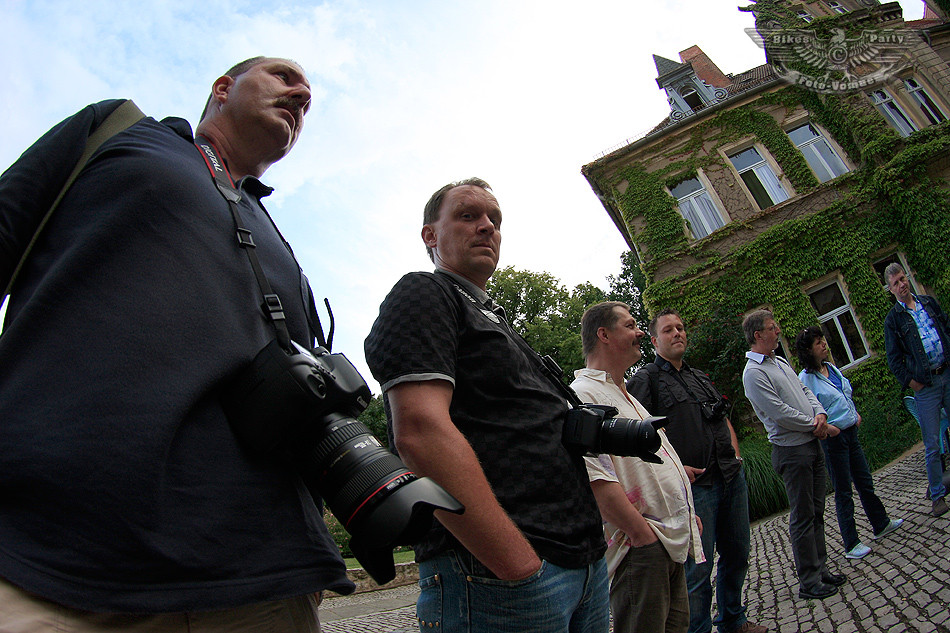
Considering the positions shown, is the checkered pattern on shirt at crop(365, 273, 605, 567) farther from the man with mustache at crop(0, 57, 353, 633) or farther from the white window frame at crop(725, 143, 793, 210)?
the white window frame at crop(725, 143, 793, 210)

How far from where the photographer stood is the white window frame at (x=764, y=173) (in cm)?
1509

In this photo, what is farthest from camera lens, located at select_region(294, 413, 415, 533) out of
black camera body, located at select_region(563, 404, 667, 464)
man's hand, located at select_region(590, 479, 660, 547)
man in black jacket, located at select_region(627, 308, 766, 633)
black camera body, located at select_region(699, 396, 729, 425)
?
black camera body, located at select_region(699, 396, 729, 425)

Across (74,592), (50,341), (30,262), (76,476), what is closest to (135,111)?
(30,262)

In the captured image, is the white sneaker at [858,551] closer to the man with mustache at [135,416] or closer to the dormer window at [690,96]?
the man with mustache at [135,416]

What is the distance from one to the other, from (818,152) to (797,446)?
46.3ft

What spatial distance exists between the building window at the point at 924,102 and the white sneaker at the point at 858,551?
1645 centimetres

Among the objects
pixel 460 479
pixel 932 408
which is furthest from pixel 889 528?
pixel 460 479

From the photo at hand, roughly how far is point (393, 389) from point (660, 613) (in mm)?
1905

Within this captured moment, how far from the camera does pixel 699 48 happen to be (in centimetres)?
2303

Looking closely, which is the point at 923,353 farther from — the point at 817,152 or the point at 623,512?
the point at 817,152

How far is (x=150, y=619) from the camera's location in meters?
0.86

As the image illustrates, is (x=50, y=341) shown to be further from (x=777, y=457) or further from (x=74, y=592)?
(x=777, y=457)

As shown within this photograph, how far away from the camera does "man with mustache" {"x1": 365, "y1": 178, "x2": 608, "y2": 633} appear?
1402mm

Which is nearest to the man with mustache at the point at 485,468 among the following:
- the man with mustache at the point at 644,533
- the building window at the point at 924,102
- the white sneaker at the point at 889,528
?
the man with mustache at the point at 644,533
